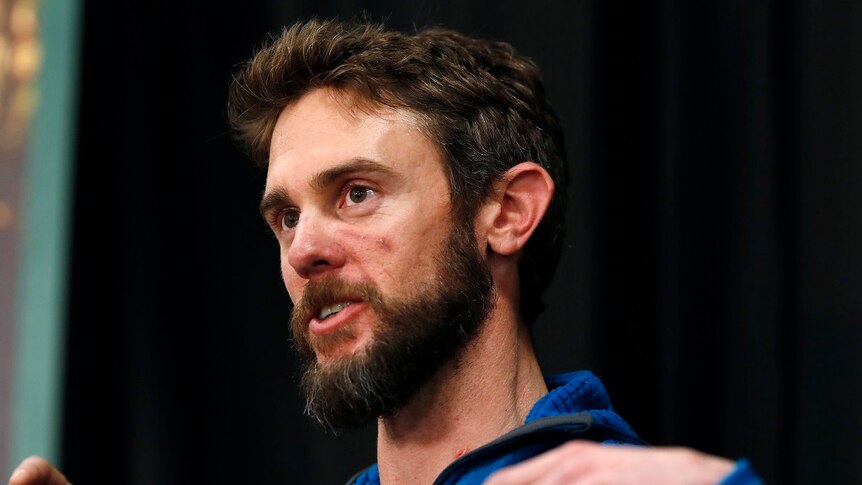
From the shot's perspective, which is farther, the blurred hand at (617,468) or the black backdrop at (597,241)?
the black backdrop at (597,241)

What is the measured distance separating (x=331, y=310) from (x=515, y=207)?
1.00ft

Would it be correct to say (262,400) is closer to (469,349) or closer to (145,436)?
(145,436)

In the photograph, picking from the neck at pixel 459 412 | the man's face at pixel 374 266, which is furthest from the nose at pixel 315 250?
the neck at pixel 459 412

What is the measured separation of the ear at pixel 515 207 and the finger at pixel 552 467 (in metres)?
0.57

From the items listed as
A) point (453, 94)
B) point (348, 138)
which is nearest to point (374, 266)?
point (348, 138)

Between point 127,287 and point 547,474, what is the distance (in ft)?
4.40

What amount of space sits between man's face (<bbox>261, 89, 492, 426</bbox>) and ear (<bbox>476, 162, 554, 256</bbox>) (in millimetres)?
47

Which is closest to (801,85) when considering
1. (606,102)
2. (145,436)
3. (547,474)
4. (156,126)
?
(606,102)

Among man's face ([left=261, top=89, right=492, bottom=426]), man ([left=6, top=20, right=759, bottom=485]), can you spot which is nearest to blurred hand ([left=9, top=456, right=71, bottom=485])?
man ([left=6, top=20, right=759, bottom=485])

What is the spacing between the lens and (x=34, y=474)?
4.52 ft

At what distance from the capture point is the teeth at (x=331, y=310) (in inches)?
57.7

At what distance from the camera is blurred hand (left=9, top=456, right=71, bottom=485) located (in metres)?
1.37

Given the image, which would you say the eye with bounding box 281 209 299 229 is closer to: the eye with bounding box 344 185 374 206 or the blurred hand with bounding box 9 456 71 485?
the eye with bounding box 344 185 374 206

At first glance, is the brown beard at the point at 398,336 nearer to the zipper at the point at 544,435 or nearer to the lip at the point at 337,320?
the lip at the point at 337,320
